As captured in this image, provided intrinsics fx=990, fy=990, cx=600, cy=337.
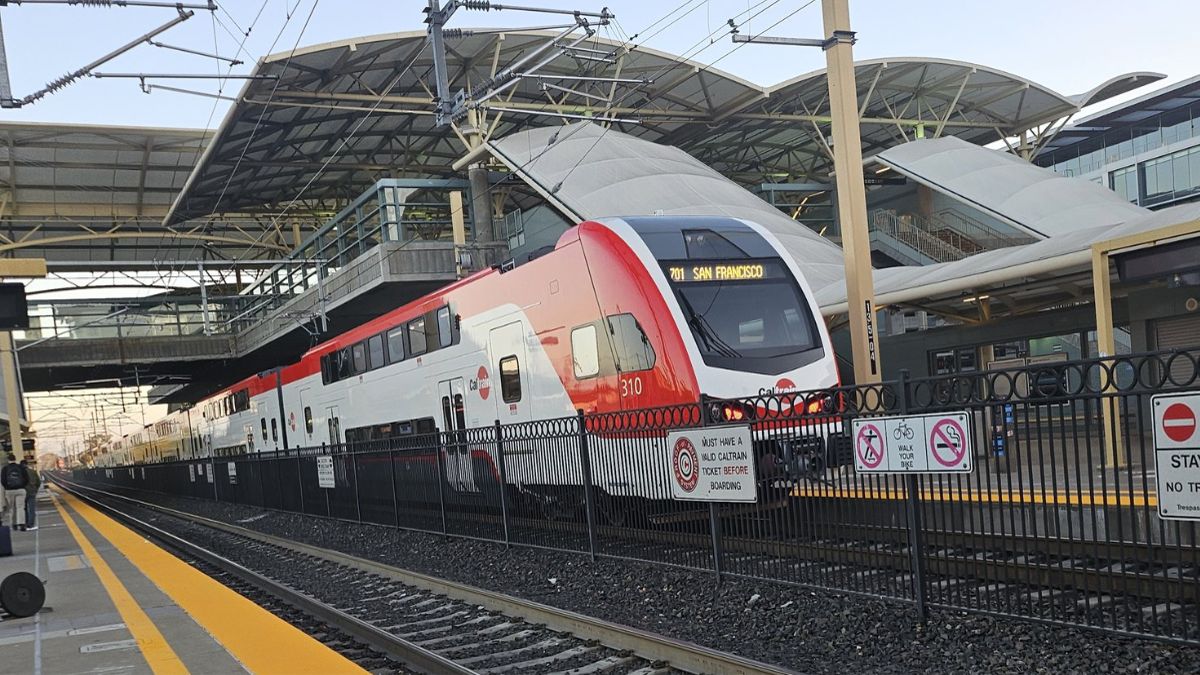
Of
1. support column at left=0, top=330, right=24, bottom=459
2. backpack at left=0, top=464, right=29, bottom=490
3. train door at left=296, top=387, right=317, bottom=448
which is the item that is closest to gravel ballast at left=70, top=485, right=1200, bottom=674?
backpack at left=0, top=464, right=29, bottom=490

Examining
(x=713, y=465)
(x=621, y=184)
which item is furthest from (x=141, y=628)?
(x=621, y=184)

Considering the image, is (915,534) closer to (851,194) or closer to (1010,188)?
(851,194)

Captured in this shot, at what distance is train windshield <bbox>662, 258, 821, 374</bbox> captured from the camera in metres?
12.5

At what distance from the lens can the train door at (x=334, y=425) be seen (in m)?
24.1

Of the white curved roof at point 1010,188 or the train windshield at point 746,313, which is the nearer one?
the train windshield at point 746,313

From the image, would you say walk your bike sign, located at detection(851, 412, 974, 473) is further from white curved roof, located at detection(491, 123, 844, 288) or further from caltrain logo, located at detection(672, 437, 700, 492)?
white curved roof, located at detection(491, 123, 844, 288)

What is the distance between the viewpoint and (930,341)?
86.9 feet

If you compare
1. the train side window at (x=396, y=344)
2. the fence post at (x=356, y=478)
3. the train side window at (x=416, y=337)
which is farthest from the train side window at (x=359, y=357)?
the fence post at (x=356, y=478)

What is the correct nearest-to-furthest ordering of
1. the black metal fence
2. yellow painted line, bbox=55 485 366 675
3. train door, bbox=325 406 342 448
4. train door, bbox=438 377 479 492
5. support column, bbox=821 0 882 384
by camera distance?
the black metal fence, yellow painted line, bbox=55 485 366 675, train door, bbox=438 377 479 492, support column, bbox=821 0 882 384, train door, bbox=325 406 342 448

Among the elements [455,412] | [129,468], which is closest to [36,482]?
[455,412]

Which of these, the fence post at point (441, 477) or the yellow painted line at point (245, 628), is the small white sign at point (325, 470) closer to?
Result: the fence post at point (441, 477)

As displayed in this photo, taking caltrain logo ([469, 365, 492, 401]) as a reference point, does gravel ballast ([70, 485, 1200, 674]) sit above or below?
below

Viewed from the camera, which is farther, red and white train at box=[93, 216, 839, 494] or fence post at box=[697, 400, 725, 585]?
red and white train at box=[93, 216, 839, 494]

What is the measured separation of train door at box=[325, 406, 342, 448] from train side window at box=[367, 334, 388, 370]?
10.0 ft
